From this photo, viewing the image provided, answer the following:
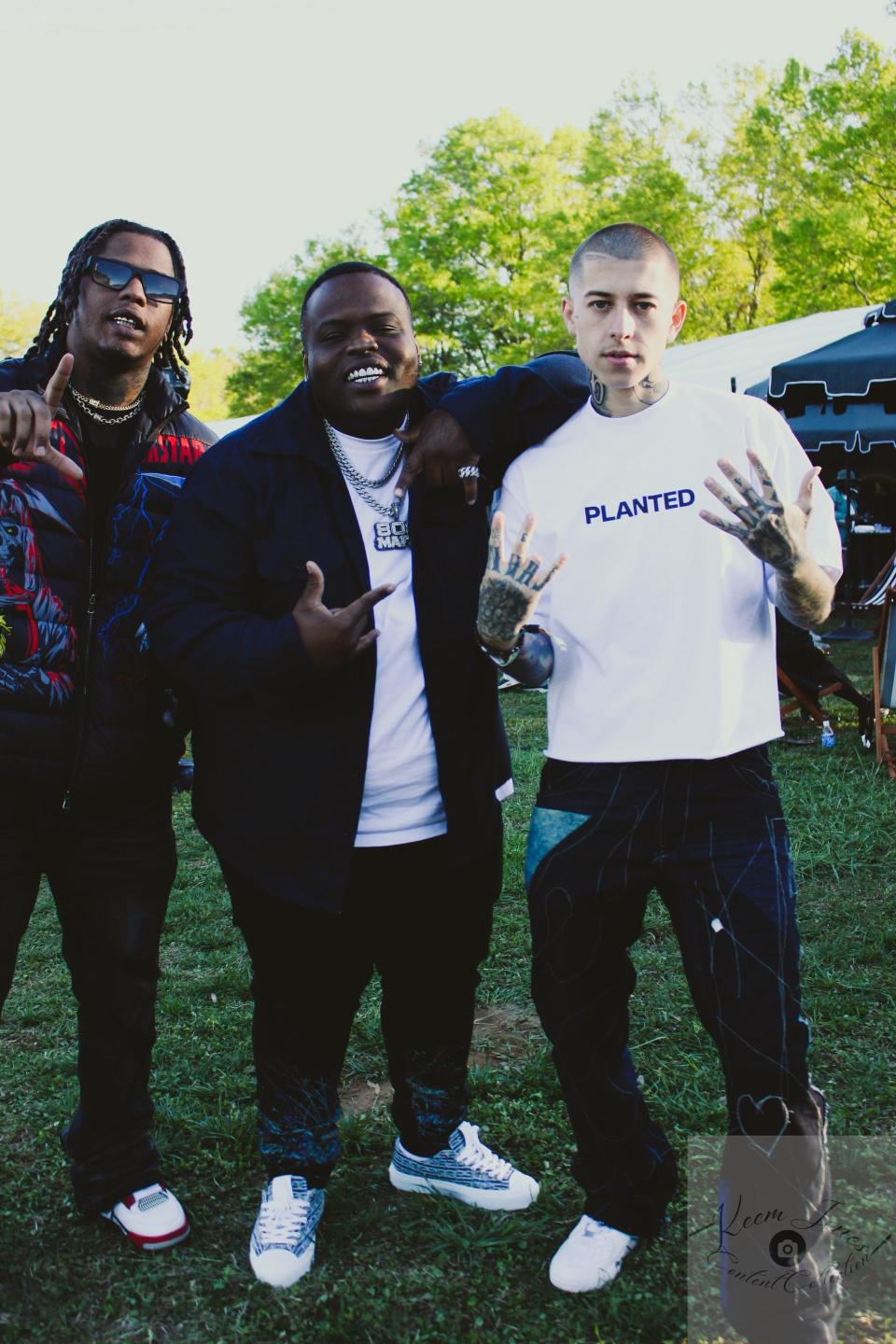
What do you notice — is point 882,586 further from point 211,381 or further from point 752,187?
point 211,381

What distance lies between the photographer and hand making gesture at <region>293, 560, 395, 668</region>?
2342 mm

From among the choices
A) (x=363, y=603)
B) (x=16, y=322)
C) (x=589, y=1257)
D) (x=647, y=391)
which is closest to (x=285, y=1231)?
(x=589, y=1257)

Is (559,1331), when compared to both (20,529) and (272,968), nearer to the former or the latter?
(272,968)

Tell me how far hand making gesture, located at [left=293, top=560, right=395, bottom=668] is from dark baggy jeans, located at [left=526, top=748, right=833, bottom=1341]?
53 cm

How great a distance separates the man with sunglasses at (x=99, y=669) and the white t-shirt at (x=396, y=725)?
0.51 metres

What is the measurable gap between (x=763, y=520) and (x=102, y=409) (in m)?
1.53

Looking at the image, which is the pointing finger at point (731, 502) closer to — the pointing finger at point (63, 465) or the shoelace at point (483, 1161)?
the pointing finger at point (63, 465)

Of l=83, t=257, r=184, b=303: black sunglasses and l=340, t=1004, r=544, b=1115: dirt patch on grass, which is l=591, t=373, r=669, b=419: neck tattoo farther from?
l=340, t=1004, r=544, b=1115: dirt patch on grass

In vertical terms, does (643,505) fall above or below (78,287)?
below

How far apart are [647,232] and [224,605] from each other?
1.22 meters

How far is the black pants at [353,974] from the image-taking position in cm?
269

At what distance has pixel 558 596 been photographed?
8.04 ft

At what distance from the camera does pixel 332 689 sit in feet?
8.37

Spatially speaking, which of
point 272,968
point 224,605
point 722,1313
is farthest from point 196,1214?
point 224,605
